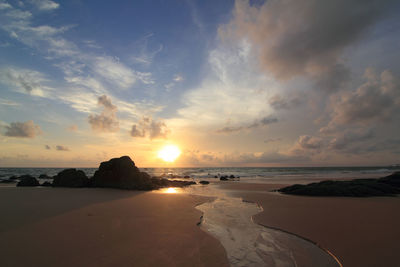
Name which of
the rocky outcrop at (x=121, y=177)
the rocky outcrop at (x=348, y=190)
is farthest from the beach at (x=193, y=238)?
the rocky outcrop at (x=121, y=177)

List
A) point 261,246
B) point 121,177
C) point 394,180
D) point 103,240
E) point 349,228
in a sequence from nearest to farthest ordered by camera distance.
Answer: point 103,240 < point 261,246 < point 349,228 < point 394,180 < point 121,177

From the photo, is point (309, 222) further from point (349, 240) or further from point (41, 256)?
point (41, 256)

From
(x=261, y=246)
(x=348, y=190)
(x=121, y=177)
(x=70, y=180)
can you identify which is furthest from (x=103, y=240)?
(x=70, y=180)

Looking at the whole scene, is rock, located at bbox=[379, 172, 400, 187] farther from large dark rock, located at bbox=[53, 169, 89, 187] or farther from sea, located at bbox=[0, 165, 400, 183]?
large dark rock, located at bbox=[53, 169, 89, 187]

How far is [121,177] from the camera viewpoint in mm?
19297

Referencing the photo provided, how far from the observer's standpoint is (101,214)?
7.84 meters

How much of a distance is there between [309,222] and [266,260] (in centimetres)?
381

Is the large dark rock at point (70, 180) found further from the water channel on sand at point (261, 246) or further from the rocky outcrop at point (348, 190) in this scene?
the rocky outcrop at point (348, 190)

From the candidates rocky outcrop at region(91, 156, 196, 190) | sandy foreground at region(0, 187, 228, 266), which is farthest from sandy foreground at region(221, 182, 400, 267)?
rocky outcrop at region(91, 156, 196, 190)

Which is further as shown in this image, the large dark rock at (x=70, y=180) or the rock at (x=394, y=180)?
the large dark rock at (x=70, y=180)

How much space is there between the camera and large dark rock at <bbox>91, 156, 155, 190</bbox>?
60.7 ft

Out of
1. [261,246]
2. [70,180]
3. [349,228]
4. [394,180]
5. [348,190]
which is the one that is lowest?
[261,246]

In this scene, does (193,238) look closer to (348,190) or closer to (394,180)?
(348,190)

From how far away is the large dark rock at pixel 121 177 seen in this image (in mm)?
18500
